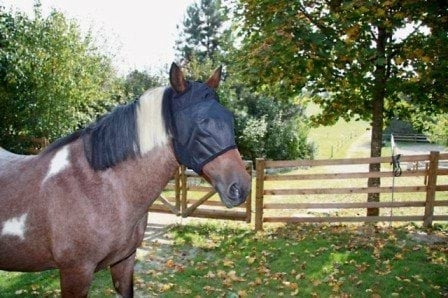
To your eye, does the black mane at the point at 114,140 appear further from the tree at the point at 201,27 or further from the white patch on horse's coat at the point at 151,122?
the tree at the point at 201,27

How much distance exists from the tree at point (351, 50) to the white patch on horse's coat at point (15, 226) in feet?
17.9

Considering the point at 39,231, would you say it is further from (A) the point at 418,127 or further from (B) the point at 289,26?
(A) the point at 418,127

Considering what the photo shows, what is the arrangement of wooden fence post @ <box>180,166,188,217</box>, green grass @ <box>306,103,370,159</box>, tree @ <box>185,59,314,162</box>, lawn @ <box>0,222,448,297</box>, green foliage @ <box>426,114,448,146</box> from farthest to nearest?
green grass @ <box>306,103,370,159</box>, tree @ <box>185,59,314,162</box>, green foliage @ <box>426,114,448,146</box>, wooden fence post @ <box>180,166,188,217</box>, lawn @ <box>0,222,448,297</box>

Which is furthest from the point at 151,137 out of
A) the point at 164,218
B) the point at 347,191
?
the point at 164,218

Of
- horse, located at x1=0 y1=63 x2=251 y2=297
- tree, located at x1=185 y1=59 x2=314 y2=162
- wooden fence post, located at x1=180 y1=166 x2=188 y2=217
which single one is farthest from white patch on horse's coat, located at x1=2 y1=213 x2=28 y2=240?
tree, located at x1=185 y1=59 x2=314 y2=162

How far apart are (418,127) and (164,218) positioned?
6908mm

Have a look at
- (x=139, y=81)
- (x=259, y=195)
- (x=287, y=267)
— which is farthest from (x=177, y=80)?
(x=139, y=81)

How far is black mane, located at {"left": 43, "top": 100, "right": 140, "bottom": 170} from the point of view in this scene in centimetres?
213

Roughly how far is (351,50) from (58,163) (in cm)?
599

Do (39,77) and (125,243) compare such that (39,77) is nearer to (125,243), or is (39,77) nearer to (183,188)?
(183,188)

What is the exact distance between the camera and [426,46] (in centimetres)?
671

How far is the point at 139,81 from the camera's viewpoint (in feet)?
74.8

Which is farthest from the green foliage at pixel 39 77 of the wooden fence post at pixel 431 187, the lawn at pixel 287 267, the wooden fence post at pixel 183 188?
the wooden fence post at pixel 431 187

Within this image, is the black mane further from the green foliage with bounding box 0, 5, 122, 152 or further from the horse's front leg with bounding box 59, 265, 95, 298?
the green foliage with bounding box 0, 5, 122, 152
